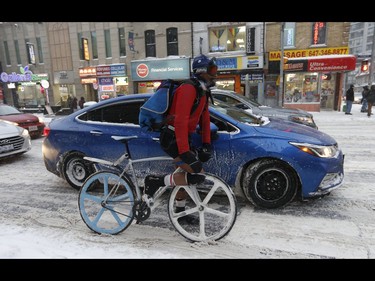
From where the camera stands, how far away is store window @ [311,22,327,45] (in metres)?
17.1

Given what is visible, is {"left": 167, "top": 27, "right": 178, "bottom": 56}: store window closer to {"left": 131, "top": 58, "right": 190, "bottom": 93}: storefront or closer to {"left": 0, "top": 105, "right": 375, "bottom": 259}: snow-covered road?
{"left": 131, "top": 58, "right": 190, "bottom": 93}: storefront

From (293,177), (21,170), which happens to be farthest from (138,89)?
(293,177)

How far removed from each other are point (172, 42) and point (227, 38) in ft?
13.6

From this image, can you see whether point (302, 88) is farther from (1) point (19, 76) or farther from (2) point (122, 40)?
(1) point (19, 76)

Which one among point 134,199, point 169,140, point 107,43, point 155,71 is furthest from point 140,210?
point 107,43

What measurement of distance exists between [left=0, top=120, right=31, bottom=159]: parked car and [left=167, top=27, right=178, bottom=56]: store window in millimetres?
15493

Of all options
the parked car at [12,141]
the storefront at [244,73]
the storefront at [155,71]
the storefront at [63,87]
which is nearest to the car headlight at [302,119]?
the parked car at [12,141]

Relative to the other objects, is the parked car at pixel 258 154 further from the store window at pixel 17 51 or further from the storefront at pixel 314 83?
the store window at pixel 17 51

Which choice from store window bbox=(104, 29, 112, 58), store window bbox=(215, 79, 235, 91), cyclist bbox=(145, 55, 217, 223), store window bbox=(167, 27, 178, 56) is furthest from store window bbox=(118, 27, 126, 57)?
cyclist bbox=(145, 55, 217, 223)

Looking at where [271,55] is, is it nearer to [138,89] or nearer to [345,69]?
[345,69]

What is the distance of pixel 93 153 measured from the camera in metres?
4.41

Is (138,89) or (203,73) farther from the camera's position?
(138,89)

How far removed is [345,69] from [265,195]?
1640cm

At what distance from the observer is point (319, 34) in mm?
17359
